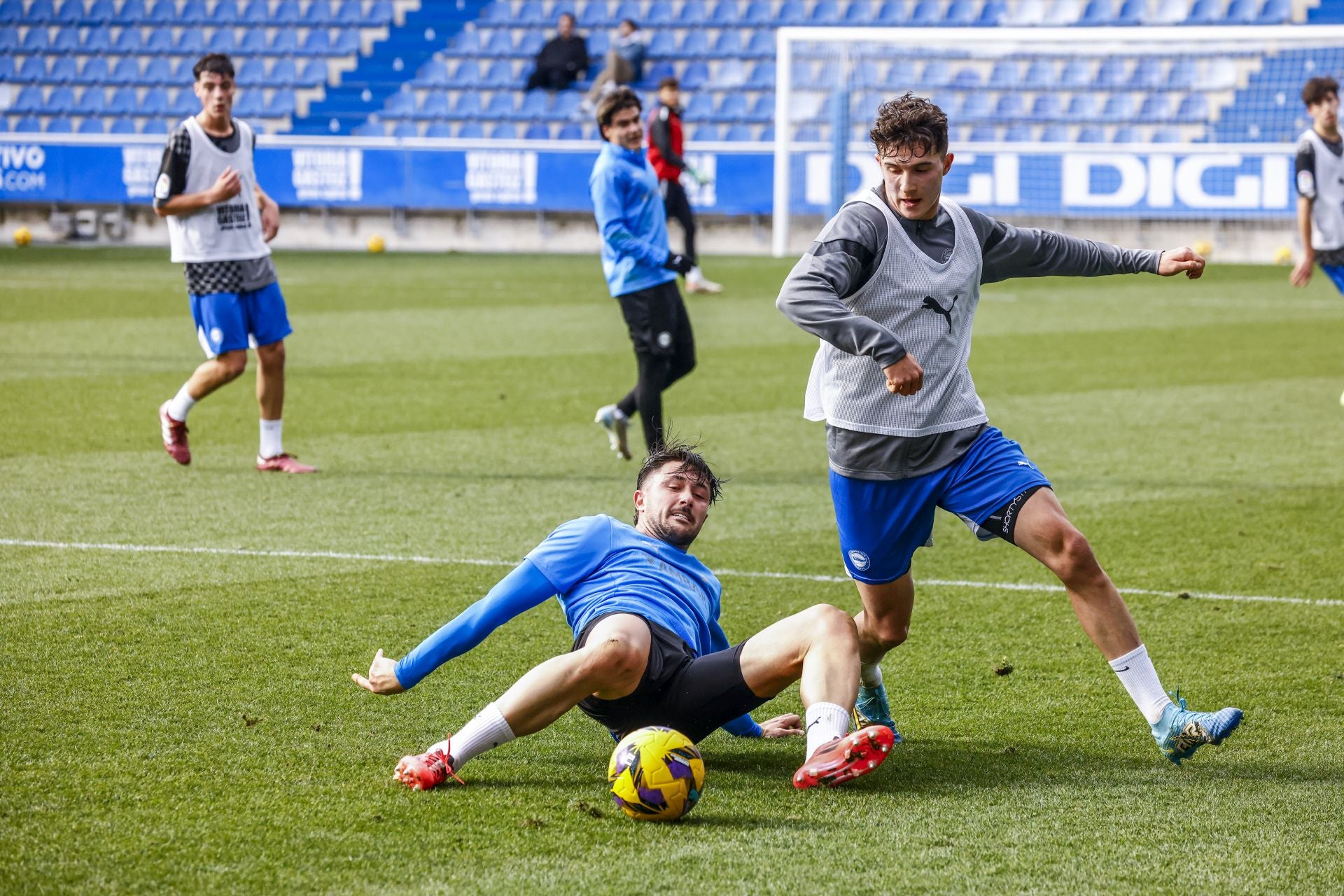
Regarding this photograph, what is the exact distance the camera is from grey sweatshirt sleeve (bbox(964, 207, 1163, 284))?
441cm

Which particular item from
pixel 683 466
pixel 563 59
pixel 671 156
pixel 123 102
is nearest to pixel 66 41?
pixel 123 102

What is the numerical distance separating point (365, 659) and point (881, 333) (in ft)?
6.90

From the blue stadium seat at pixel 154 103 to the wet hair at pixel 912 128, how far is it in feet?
90.4

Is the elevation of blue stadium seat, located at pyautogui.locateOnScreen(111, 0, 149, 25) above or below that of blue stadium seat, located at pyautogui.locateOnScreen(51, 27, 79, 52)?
above

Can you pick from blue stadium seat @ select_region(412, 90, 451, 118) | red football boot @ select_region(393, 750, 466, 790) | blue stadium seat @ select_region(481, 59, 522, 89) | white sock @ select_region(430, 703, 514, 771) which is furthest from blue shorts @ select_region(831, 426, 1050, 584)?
blue stadium seat @ select_region(481, 59, 522, 89)

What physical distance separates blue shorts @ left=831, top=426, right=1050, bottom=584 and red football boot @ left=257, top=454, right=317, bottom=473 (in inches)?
187

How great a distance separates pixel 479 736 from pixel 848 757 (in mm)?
888

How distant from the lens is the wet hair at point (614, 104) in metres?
8.27

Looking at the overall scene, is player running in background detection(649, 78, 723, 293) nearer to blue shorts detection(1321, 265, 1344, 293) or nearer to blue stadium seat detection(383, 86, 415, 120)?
blue shorts detection(1321, 265, 1344, 293)

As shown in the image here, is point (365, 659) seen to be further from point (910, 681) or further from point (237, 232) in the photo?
point (237, 232)

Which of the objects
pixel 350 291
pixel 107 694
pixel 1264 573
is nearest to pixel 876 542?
pixel 107 694

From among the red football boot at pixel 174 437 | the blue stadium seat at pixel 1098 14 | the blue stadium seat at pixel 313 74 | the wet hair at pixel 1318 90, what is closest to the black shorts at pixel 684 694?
the red football boot at pixel 174 437

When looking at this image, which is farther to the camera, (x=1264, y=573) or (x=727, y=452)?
(x=727, y=452)

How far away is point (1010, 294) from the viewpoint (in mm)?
19359
